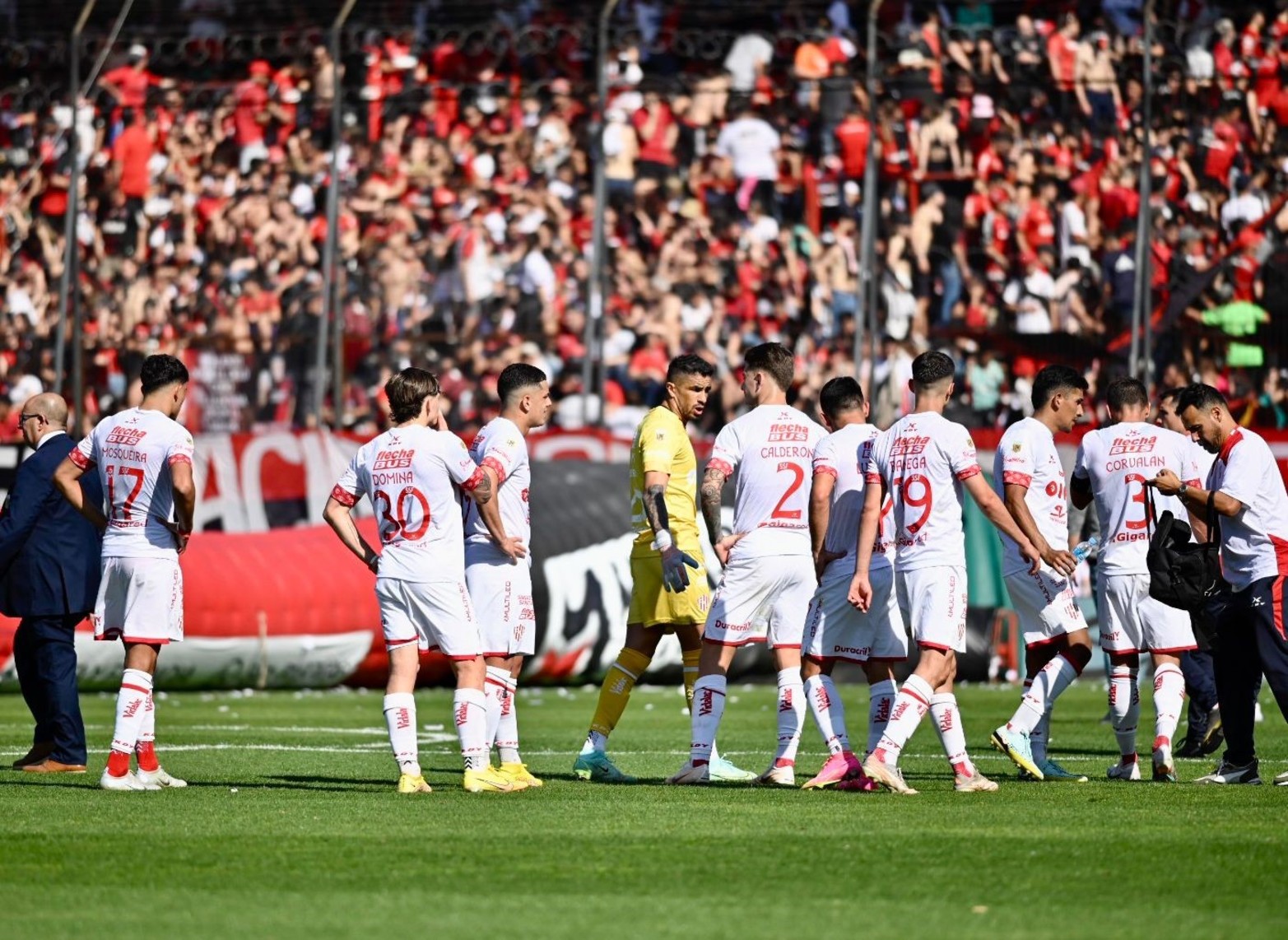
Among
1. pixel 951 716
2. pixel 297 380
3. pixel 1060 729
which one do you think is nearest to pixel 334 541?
pixel 297 380

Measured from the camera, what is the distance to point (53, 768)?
40.8 ft

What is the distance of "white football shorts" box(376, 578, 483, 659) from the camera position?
1076 centimetres

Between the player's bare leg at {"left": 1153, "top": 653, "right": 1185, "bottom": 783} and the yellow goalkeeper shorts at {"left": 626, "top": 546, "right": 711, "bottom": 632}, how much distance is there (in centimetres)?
269

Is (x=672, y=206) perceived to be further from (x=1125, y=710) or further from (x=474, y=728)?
(x=474, y=728)

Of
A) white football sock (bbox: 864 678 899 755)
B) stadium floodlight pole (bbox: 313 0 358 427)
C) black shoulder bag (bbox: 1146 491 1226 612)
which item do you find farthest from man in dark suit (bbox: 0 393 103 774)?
stadium floodlight pole (bbox: 313 0 358 427)

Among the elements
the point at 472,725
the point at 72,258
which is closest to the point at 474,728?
the point at 472,725

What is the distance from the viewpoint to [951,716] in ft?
34.9

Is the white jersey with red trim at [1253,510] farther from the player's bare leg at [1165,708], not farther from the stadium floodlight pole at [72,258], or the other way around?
the stadium floodlight pole at [72,258]

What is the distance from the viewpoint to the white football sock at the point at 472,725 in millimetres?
10852

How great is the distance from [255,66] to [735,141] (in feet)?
18.6

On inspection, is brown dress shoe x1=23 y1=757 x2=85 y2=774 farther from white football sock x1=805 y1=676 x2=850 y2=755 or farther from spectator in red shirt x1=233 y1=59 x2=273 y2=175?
spectator in red shirt x1=233 y1=59 x2=273 y2=175

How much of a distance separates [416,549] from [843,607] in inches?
94.4

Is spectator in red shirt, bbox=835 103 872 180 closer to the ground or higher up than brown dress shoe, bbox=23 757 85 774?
higher up

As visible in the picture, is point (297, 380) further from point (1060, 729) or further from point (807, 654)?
point (807, 654)
